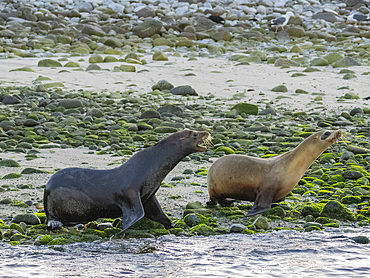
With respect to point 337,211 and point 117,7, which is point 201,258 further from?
point 117,7

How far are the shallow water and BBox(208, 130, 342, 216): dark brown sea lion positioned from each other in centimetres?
85

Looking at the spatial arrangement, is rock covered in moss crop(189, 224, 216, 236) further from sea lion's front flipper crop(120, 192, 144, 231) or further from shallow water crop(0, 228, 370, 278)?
sea lion's front flipper crop(120, 192, 144, 231)

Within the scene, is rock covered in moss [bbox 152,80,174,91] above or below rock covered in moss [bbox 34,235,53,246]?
above

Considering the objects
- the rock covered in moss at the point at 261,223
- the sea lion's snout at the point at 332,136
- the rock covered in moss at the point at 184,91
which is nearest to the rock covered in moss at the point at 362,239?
the rock covered in moss at the point at 261,223

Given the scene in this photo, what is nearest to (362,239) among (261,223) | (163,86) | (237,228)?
(261,223)

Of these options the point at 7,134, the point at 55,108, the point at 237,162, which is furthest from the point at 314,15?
the point at 237,162

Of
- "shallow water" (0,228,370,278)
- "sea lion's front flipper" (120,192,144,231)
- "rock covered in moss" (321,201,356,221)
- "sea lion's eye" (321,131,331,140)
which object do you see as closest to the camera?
"shallow water" (0,228,370,278)

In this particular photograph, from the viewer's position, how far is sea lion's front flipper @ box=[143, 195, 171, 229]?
19.2 ft

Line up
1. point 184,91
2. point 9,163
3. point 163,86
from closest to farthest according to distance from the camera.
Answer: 1. point 9,163
2. point 184,91
3. point 163,86

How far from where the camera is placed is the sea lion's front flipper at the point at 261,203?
250 inches

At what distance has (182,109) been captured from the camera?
1182cm

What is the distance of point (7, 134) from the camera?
977 cm

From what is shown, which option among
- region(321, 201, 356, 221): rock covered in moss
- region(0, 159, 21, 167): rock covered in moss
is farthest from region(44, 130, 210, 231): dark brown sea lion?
region(0, 159, 21, 167): rock covered in moss

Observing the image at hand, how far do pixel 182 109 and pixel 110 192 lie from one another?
627 centimetres
